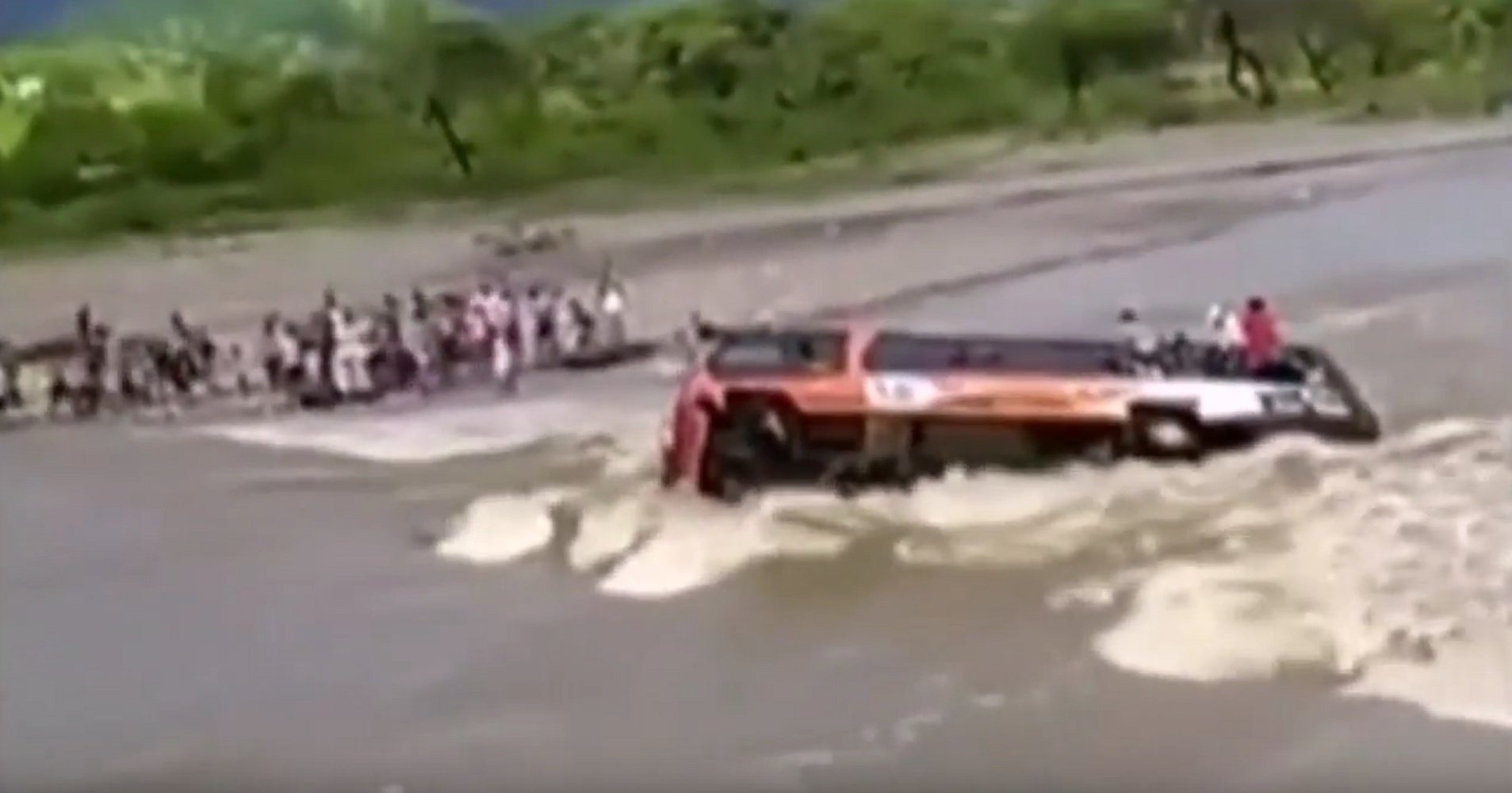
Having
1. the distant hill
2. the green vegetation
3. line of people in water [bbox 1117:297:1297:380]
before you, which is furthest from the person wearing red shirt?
the distant hill

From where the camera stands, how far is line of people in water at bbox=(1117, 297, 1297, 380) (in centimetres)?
181

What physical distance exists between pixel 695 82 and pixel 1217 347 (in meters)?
0.40

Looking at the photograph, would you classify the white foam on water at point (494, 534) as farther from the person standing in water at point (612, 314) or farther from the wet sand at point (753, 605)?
the person standing in water at point (612, 314)

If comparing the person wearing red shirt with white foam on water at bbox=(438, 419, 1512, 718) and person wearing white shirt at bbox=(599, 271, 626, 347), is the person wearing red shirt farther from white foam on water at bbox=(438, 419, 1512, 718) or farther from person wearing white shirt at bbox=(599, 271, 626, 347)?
person wearing white shirt at bbox=(599, 271, 626, 347)

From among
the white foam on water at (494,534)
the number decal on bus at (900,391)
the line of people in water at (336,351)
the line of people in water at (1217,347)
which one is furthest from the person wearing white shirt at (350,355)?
the line of people in water at (1217,347)

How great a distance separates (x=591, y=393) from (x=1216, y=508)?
43 cm

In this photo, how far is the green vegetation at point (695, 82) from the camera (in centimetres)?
187

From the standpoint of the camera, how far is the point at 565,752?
1801mm

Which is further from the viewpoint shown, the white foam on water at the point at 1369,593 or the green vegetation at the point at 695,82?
the green vegetation at the point at 695,82

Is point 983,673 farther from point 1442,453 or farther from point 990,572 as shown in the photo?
point 1442,453

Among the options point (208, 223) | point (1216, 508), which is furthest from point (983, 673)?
point (208, 223)

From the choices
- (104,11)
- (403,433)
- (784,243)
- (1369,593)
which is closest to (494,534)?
(403,433)

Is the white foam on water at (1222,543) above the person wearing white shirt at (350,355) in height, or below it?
below

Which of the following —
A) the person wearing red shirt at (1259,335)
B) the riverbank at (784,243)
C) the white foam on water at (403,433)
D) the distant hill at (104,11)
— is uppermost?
the distant hill at (104,11)
